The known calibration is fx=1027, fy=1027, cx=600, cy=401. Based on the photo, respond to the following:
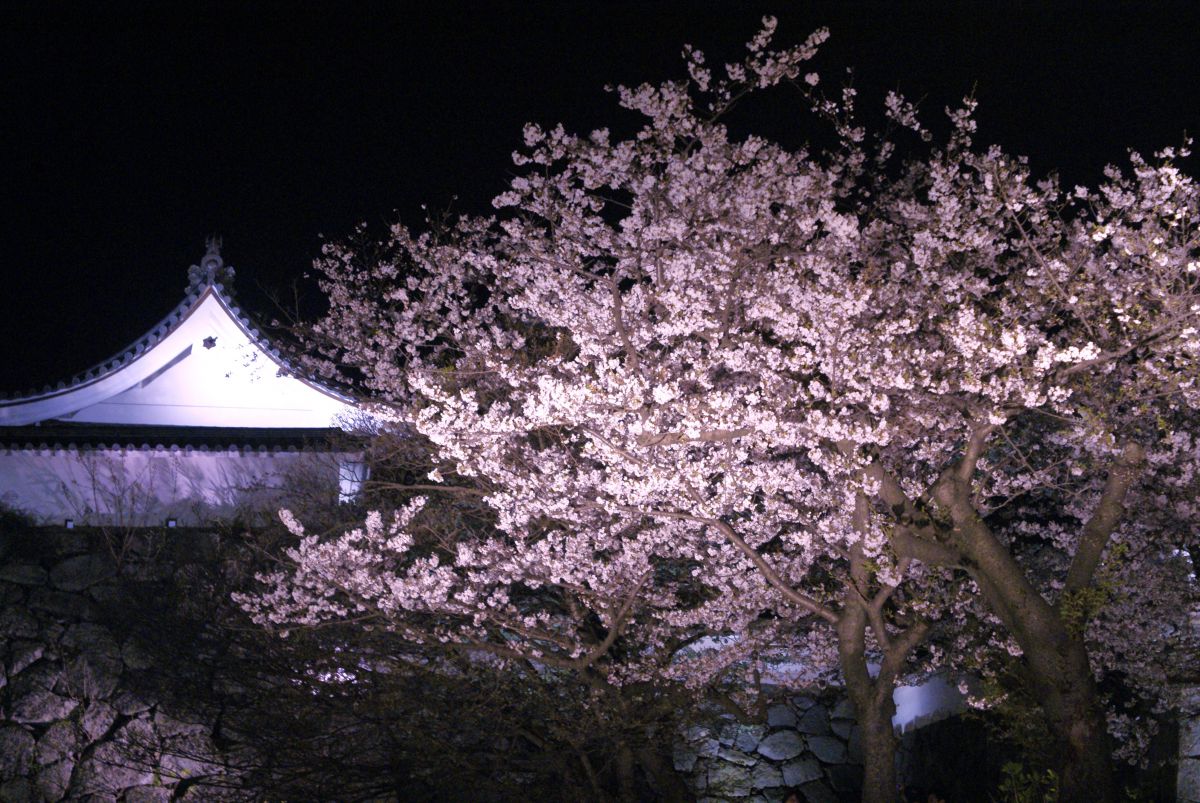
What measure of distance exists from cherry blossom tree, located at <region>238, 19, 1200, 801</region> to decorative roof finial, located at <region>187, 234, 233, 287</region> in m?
5.29

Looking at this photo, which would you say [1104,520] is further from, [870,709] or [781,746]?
[781,746]

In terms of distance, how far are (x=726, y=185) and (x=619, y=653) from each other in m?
4.74

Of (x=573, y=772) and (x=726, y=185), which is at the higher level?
(x=726, y=185)

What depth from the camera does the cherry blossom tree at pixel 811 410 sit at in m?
7.00

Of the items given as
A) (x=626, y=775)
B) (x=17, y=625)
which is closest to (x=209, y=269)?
(x=17, y=625)

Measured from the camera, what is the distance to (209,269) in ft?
46.8

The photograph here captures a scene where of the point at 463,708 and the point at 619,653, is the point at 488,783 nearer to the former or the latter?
the point at 463,708

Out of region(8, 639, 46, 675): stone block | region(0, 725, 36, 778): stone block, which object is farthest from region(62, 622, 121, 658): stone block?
region(0, 725, 36, 778): stone block

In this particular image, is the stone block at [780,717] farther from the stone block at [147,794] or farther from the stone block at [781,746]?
the stone block at [147,794]

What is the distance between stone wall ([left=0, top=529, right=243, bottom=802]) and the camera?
1112cm

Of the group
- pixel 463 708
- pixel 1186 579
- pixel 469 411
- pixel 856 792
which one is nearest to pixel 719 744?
pixel 856 792

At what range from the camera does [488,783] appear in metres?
9.73

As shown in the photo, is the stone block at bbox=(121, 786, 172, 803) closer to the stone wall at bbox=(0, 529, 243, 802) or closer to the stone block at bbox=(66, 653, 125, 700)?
the stone wall at bbox=(0, 529, 243, 802)

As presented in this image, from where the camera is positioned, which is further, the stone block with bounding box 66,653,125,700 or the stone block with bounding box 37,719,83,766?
the stone block with bounding box 66,653,125,700
